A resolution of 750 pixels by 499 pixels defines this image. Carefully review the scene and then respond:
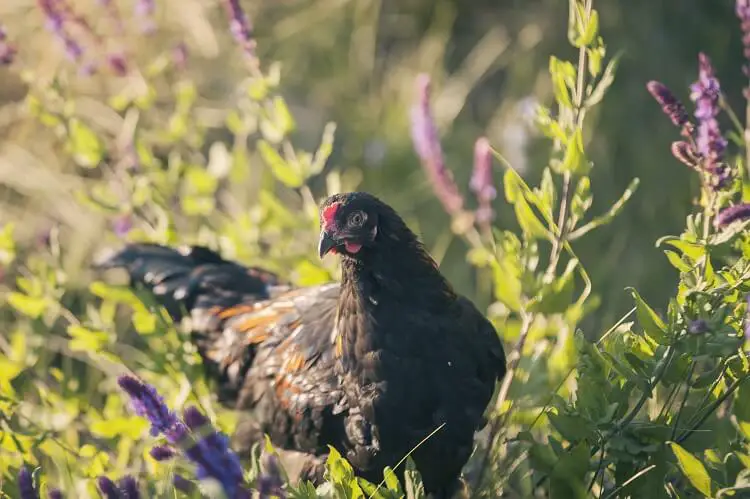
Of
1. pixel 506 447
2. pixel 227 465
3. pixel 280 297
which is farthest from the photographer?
pixel 280 297

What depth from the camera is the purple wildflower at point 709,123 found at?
5.53 ft

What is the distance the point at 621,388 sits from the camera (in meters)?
1.74

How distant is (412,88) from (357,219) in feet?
9.03

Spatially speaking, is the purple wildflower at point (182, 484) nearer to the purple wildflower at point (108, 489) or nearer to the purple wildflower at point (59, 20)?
the purple wildflower at point (108, 489)

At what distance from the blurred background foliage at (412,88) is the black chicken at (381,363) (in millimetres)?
1694

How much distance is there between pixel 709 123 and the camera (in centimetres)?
170

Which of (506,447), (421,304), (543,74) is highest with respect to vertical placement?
(543,74)

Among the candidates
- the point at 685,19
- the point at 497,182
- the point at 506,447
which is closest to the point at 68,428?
the point at 506,447

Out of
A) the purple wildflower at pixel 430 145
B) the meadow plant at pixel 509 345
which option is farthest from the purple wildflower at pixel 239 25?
the purple wildflower at pixel 430 145

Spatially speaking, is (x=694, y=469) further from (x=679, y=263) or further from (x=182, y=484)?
(x=182, y=484)

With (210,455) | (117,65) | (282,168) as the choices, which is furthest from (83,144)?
(210,455)

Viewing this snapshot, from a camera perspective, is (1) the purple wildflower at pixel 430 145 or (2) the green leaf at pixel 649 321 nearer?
(2) the green leaf at pixel 649 321

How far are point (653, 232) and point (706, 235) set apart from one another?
7.84ft

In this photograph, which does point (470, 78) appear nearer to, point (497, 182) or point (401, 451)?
point (497, 182)
